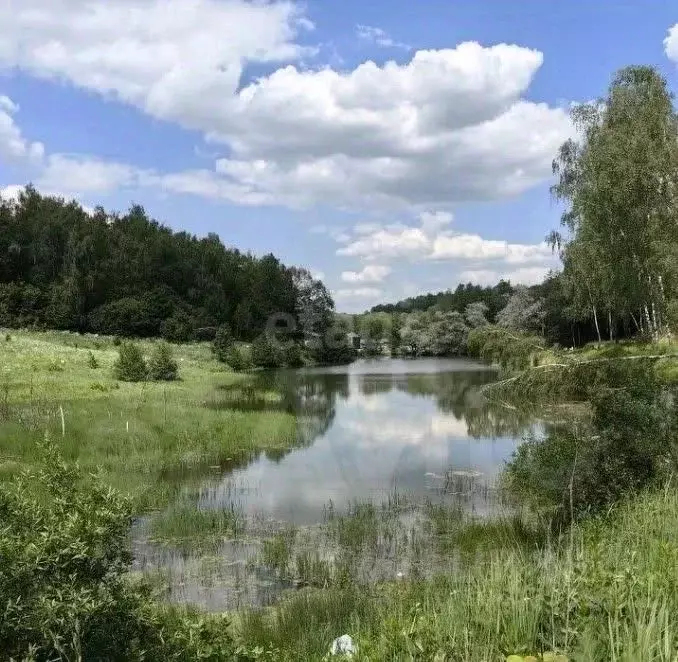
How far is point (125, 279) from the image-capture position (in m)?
88.4

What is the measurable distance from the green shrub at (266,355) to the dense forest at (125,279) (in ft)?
34.9

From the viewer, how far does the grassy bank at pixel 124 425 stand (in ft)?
59.2

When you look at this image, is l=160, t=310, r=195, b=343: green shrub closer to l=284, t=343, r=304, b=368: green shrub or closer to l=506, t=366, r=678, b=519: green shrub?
l=284, t=343, r=304, b=368: green shrub

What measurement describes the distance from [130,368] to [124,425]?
A: 17.6m

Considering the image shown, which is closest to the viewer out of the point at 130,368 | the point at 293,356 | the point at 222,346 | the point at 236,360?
the point at 130,368

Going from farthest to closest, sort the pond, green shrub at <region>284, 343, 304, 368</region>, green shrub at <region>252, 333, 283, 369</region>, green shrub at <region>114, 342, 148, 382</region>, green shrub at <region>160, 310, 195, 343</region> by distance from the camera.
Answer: green shrub at <region>160, 310, 195, 343</region> → green shrub at <region>284, 343, 304, 368</region> → green shrub at <region>252, 333, 283, 369</region> → green shrub at <region>114, 342, 148, 382</region> → the pond

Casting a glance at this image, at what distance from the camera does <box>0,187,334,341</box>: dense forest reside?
76.1 metres

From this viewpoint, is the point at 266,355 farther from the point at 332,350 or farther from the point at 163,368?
the point at 163,368

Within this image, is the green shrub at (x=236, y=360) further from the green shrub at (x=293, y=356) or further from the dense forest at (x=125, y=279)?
the dense forest at (x=125, y=279)

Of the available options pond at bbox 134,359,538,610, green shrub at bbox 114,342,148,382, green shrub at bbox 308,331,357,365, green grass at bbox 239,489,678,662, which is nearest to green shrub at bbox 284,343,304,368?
green shrub at bbox 308,331,357,365

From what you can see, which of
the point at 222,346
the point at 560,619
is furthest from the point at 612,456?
the point at 222,346

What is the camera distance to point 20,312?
69875 mm

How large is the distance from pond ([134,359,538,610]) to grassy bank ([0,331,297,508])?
4.01 feet

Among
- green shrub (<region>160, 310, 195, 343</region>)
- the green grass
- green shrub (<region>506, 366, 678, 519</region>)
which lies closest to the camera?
the green grass
